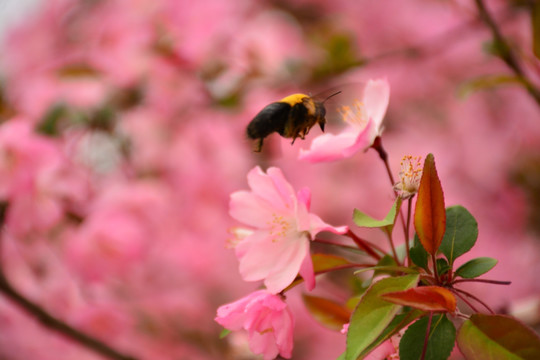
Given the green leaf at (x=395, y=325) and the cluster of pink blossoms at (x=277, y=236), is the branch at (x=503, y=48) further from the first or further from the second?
the green leaf at (x=395, y=325)

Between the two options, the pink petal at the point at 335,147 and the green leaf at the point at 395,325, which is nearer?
the green leaf at the point at 395,325

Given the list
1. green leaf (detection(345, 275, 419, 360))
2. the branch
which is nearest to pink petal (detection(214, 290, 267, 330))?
green leaf (detection(345, 275, 419, 360))

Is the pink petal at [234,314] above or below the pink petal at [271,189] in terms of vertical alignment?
below

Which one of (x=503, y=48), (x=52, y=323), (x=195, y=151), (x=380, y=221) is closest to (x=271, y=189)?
(x=380, y=221)

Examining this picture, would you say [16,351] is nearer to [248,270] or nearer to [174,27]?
[174,27]

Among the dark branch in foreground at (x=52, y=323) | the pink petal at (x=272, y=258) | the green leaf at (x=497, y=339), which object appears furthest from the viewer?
the dark branch in foreground at (x=52, y=323)

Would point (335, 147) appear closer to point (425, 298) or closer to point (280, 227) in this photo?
point (280, 227)

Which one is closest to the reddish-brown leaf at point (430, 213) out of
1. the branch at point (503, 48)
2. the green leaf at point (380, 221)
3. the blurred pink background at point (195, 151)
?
the green leaf at point (380, 221)
